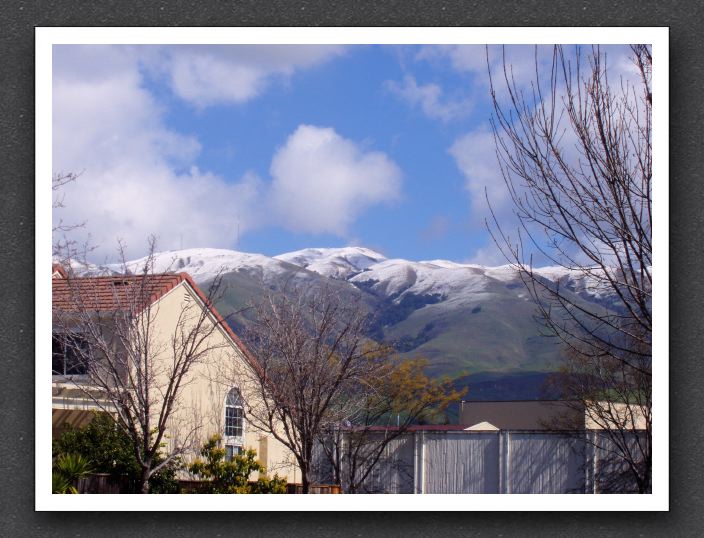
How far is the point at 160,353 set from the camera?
11672mm

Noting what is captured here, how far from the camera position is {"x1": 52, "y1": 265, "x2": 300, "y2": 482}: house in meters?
10.8

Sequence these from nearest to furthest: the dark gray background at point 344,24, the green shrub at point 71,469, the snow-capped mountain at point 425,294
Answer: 1. the dark gray background at point 344,24
2. the green shrub at point 71,469
3. the snow-capped mountain at point 425,294

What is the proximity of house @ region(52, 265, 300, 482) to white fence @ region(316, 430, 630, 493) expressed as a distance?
1751 millimetres

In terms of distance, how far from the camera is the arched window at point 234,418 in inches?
562

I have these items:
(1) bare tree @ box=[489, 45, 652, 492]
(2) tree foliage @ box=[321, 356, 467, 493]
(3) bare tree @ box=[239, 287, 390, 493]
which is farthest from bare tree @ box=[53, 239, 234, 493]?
(1) bare tree @ box=[489, 45, 652, 492]

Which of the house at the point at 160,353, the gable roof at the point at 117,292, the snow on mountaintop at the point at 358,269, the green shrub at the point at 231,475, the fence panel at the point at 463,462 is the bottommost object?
the fence panel at the point at 463,462

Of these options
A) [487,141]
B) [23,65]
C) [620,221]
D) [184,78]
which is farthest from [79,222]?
[620,221]

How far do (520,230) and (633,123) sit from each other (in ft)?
3.79

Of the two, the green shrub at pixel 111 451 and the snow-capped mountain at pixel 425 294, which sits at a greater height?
the snow-capped mountain at pixel 425 294

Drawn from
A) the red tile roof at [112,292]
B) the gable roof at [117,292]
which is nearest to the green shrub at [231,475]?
the gable roof at [117,292]

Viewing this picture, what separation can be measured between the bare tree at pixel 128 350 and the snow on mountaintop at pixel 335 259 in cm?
159

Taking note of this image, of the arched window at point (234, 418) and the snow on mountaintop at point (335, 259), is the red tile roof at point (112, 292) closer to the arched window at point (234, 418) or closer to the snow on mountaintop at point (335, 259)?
the snow on mountaintop at point (335, 259)

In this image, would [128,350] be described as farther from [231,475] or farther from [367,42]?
[367,42]

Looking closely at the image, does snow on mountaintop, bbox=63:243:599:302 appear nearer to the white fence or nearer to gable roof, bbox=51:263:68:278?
gable roof, bbox=51:263:68:278
